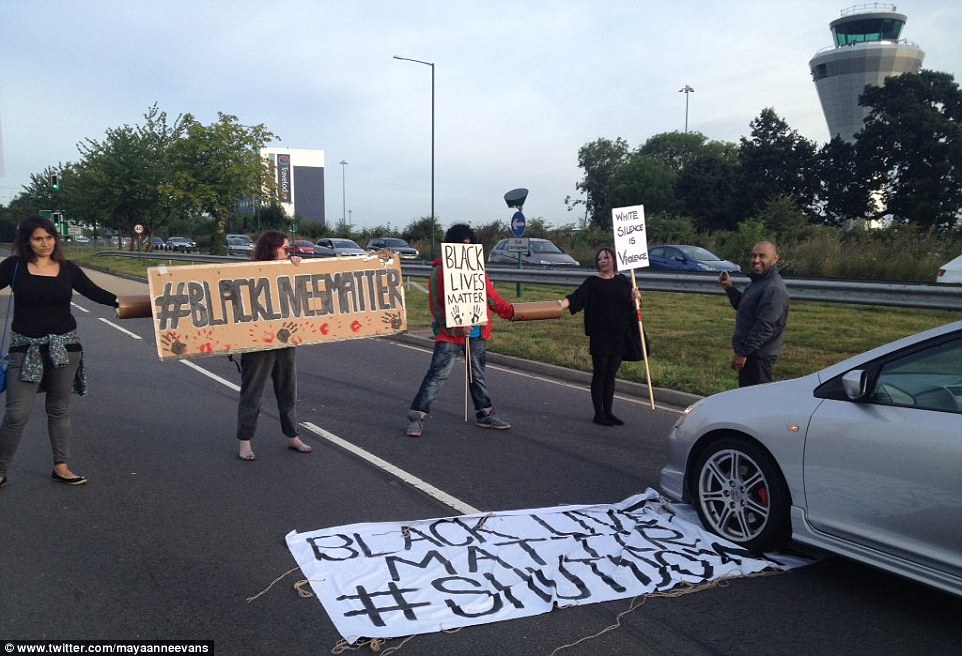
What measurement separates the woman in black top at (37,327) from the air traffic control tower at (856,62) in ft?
301

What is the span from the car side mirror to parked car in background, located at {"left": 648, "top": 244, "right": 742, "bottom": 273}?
2152cm

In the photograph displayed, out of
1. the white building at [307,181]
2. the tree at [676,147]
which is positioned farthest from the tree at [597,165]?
the white building at [307,181]

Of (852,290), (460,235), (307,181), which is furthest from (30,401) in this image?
(307,181)

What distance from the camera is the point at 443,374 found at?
7.45 meters

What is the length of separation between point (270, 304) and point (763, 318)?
3.95 m

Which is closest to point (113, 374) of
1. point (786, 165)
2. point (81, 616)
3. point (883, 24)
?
point (81, 616)

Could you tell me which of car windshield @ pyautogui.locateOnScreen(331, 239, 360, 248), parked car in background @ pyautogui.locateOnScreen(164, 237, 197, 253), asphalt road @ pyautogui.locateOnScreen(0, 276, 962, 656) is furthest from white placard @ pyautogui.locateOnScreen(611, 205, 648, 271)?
parked car in background @ pyautogui.locateOnScreen(164, 237, 197, 253)

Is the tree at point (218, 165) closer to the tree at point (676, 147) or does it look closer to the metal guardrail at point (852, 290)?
the metal guardrail at point (852, 290)

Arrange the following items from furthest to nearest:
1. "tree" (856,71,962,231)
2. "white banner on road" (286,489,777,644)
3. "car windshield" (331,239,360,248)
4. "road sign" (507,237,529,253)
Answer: "tree" (856,71,962,231), "car windshield" (331,239,360,248), "road sign" (507,237,529,253), "white banner on road" (286,489,777,644)

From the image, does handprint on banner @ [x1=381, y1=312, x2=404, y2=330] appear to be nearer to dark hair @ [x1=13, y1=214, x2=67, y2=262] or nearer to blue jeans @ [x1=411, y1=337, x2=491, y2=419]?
blue jeans @ [x1=411, y1=337, x2=491, y2=419]

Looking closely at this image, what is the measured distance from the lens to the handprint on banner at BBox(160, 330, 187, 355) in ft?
19.5

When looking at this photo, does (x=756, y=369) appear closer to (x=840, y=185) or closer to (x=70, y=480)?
(x=70, y=480)

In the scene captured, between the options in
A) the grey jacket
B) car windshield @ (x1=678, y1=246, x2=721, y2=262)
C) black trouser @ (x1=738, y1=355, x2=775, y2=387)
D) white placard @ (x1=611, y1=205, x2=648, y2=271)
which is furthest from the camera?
car windshield @ (x1=678, y1=246, x2=721, y2=262)

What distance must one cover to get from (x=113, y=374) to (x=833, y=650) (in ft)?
32.0
